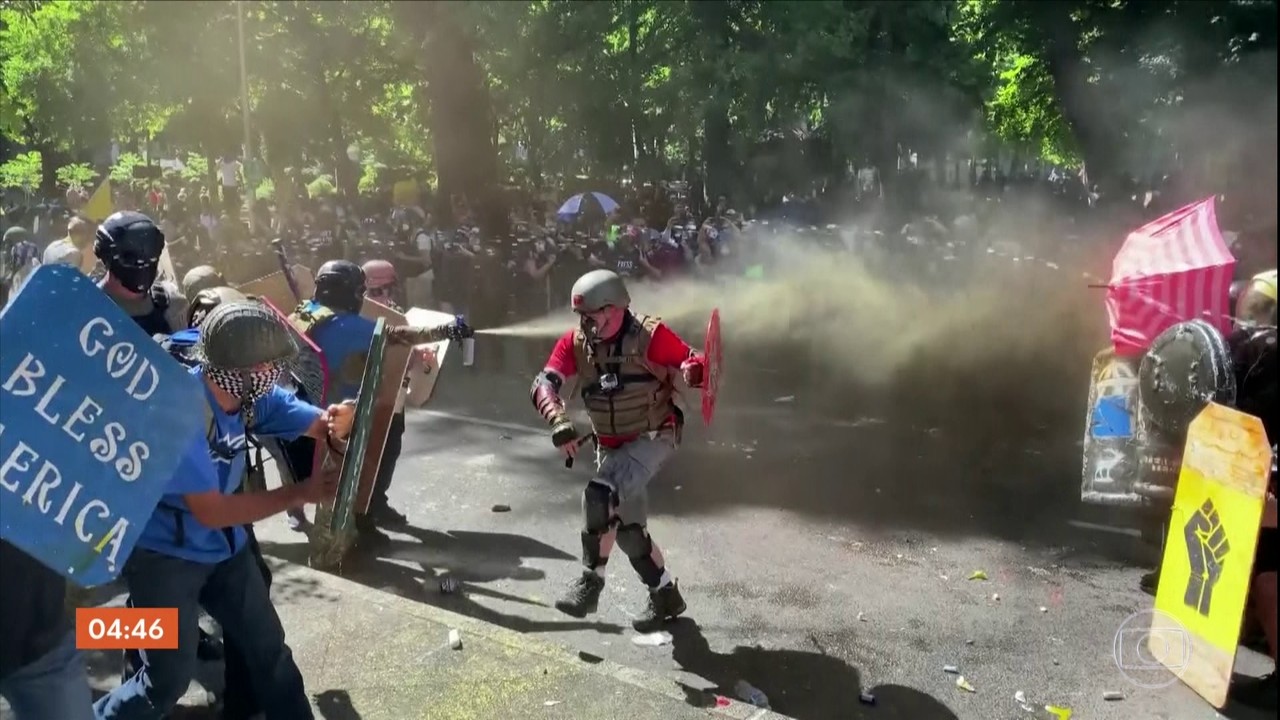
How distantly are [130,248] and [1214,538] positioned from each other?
4627 mm

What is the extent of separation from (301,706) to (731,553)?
3207 millimetres

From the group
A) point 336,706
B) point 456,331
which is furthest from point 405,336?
point 336,706

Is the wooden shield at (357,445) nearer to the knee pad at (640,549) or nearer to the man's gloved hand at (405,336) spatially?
the man's gloved hand at (405,336)

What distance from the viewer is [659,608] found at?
204 inches

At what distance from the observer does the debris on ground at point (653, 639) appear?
16.4 ft

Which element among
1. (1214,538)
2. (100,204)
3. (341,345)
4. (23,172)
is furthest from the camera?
(23,172)

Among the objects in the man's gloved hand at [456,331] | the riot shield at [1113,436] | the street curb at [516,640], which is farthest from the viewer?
the riot shield at [1113,436]

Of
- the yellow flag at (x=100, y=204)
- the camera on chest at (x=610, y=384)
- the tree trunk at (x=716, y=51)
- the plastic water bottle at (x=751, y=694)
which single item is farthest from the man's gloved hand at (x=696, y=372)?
the tree trunk at (x=716, y=51)

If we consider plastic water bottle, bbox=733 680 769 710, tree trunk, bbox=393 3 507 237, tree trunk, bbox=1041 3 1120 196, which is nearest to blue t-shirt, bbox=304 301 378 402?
plastic water bottle, bbox=733 680 769 710

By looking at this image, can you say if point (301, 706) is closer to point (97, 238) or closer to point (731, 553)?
point (97, 238)

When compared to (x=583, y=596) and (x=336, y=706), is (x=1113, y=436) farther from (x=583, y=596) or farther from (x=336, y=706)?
(x=336, y=706)

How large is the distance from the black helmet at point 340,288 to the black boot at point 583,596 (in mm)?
2052

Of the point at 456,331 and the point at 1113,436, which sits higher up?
the point at 456,331
